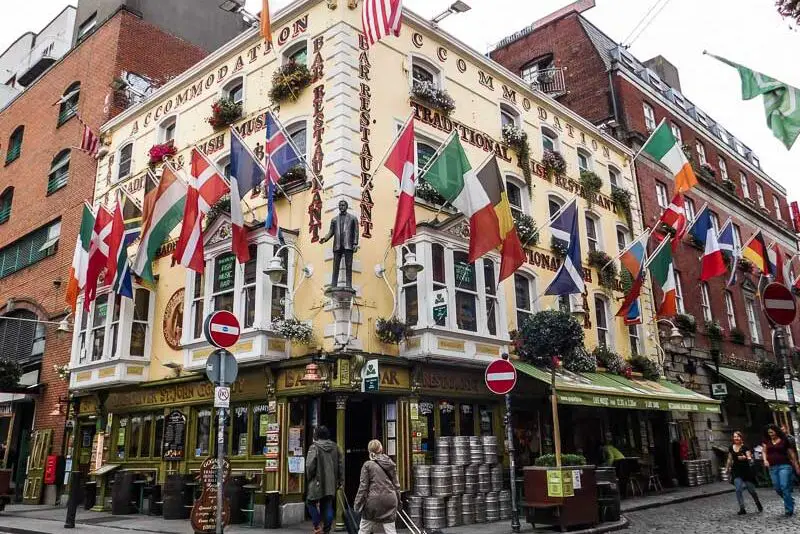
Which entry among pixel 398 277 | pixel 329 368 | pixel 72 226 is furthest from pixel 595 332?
pixel 72 226

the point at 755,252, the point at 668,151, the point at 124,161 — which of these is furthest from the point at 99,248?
the point at 755,252

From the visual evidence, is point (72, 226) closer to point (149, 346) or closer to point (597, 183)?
point (149, 346)

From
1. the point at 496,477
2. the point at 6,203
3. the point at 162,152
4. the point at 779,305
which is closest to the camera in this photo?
the point at 779,305

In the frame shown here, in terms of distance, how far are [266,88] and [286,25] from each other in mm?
1751

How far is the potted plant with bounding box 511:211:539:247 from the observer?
18.5 m

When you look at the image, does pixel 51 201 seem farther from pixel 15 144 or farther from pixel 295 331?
pixel 295 331

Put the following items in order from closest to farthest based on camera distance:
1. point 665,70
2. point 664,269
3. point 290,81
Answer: point 290,81, point 664,269, point 665,70

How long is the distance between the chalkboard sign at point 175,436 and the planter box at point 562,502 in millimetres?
8886

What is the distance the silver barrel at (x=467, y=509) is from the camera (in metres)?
13.2

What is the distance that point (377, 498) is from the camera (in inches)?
354

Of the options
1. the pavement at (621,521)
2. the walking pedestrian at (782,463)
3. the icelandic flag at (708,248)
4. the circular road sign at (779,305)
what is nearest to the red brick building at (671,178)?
the icelandic flag at (708,248)

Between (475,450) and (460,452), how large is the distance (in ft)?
1.52

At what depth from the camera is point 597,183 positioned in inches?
889

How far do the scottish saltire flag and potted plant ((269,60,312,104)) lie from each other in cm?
722
